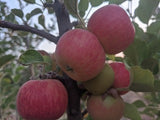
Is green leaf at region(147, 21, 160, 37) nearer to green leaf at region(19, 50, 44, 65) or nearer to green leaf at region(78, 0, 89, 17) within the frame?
green leaf at region(78, 0, 89, 17)

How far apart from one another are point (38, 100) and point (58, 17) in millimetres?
228

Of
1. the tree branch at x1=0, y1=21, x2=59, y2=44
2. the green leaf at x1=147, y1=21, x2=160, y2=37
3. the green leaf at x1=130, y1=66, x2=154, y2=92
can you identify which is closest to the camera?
the green leaf at x1=130, y1=66, x2=154, y2=92

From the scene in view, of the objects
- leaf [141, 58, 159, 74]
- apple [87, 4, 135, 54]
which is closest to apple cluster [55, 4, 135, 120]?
apple [87, 4, 135, 54]

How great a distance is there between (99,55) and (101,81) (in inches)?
3.2

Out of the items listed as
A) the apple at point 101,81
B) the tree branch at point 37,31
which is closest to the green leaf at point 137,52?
the apple at point 101,81

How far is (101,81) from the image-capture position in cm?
56

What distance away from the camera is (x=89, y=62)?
0.49 meters

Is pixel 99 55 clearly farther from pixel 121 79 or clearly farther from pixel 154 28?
pixel 154 28

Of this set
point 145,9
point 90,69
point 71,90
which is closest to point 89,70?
point 90,69

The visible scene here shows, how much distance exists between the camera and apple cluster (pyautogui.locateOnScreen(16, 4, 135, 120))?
0.49 metres

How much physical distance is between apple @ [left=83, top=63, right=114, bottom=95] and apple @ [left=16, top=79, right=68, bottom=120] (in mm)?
64

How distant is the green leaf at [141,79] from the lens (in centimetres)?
49

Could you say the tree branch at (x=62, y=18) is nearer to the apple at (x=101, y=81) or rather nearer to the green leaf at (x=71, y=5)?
the green leaf at (x=71, y=5)

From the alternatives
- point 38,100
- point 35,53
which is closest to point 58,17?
point 35,53
